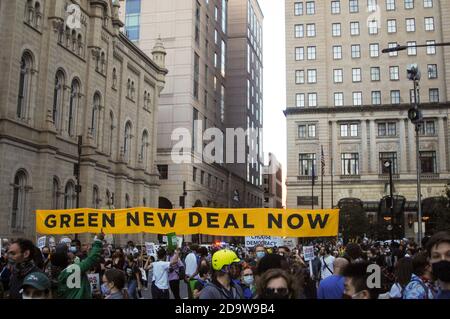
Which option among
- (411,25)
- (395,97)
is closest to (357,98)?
(395,97)

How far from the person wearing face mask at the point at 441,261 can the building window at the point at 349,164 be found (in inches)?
2693

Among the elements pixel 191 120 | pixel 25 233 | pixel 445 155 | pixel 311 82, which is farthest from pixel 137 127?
pixel 445 155

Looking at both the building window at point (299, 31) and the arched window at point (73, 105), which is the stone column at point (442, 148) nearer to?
the building window at point (299, 31)

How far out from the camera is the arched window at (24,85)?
33656 millimetres

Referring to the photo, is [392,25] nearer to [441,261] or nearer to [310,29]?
[310,29]

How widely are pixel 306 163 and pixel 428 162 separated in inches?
655

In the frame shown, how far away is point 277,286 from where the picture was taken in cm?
461

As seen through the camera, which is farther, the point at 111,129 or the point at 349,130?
the point at 349,130

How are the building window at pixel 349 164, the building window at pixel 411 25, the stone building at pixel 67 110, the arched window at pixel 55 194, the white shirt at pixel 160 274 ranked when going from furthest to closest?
1. the building window at pixel 349 164
2. the building window at pixel 411 25
3. the arched window at pixel 55 194
4. the stone building at pixel 67 110
5. the white shirt at pixel 160 274

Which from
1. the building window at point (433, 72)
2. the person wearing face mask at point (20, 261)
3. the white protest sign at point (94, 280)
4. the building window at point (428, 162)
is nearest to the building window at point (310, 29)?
the building window at point (433, 72)

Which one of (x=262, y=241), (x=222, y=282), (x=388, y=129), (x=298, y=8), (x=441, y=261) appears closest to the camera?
(x=441, y=261)

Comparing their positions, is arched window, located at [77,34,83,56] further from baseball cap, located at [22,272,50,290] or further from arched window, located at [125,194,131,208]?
baseball cap, located at [22,272,50,290]

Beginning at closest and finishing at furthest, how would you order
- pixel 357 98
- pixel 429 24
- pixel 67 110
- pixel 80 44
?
pixel 67 110
pixel 80 44
pixel 429 24
pixel 357 98
